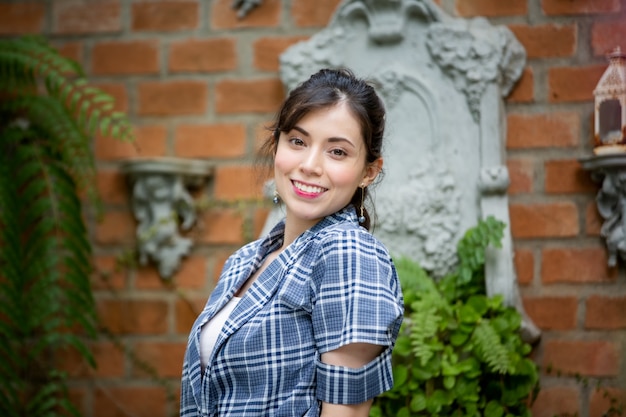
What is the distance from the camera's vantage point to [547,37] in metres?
2.35

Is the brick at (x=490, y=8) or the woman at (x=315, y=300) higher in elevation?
the brick at (x=490, y=8)

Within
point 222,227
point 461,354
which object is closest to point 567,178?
point 461,354

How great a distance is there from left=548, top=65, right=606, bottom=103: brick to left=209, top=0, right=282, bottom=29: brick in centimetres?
83

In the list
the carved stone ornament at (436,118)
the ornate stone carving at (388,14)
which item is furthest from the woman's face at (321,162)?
the ornate stone carving at (388,14)

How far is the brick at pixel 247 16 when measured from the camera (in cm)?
250

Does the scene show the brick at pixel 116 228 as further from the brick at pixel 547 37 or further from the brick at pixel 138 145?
the brick at pixel 547 37

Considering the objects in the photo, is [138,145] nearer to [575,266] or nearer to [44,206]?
[44,206]

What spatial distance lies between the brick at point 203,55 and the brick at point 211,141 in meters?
0.18

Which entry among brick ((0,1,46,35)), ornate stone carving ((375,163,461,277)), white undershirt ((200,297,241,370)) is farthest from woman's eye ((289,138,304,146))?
brick ((0,1,46,35))

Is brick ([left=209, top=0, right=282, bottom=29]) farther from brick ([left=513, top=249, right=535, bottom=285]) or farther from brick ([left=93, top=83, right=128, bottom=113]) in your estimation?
brick ([left=513, top=249, right=535, bottom=285])

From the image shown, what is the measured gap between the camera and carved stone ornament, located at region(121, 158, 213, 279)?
2.45m

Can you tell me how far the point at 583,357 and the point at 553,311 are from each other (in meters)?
0.15

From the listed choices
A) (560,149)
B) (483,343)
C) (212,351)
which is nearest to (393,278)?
(212,351)

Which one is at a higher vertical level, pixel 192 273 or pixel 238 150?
pixel 238 150
